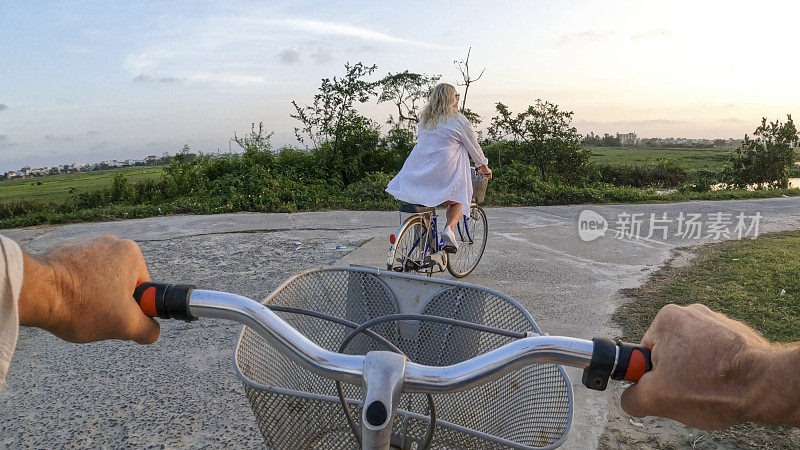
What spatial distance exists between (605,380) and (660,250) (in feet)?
21.0

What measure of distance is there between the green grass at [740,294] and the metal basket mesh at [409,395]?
5.70 ft

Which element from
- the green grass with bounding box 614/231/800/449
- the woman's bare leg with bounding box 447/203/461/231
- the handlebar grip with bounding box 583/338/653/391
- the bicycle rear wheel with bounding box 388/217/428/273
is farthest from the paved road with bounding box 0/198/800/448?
the handlebar grip with bounding box 583/338/653/391

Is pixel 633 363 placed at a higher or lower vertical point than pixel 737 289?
higher

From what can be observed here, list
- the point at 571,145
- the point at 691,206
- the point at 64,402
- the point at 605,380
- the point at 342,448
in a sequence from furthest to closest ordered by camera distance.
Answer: the point at 571,145 → the point at 691,206 → the point at 64,402 → the point at 342,448 → the point at 605,380

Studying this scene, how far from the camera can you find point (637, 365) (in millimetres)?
994

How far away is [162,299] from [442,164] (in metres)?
3.96

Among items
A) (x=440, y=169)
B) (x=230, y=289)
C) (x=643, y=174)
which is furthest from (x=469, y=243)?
(x=643, y=174)

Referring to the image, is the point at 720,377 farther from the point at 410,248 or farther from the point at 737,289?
the point at 737,289

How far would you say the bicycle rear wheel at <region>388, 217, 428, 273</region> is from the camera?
459 cm

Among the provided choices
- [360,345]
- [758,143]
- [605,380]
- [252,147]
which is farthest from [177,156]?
[758,143]

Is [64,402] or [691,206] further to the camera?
[691,206]

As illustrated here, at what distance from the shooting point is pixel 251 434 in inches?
108

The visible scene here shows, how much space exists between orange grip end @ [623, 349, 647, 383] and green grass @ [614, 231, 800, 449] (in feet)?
6.94

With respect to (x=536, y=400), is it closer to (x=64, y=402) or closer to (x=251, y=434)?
(x=251, y=434)
